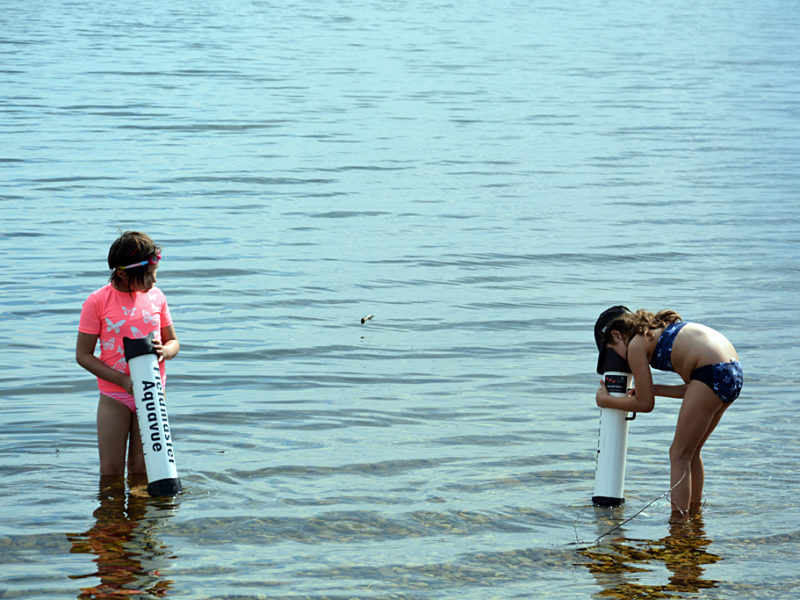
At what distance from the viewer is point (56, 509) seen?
6699 mm

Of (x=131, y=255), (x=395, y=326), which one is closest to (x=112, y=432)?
(x=131, y=255)

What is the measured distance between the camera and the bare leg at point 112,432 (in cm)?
636

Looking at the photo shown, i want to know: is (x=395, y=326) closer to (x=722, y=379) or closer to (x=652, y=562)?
(x=722, y=379)

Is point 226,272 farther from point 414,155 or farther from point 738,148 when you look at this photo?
point 738,148

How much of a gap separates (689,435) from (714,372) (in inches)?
15.5

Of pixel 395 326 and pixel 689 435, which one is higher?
pixel 395 326

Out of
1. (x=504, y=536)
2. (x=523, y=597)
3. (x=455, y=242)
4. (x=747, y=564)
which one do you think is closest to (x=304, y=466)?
(x=504, y=536)

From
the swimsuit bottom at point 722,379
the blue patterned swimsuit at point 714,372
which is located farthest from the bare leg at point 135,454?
the swimsuit bottom at point 722,379

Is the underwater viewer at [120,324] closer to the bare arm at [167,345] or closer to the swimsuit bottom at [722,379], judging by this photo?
the bare arm at [167,345]

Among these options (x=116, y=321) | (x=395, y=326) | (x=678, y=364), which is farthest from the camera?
(x=395, y=326)

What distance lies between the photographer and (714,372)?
644cm

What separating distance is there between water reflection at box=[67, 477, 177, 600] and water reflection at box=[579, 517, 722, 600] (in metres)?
2.26

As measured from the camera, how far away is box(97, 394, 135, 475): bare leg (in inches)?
251

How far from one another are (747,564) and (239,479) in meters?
3.09
